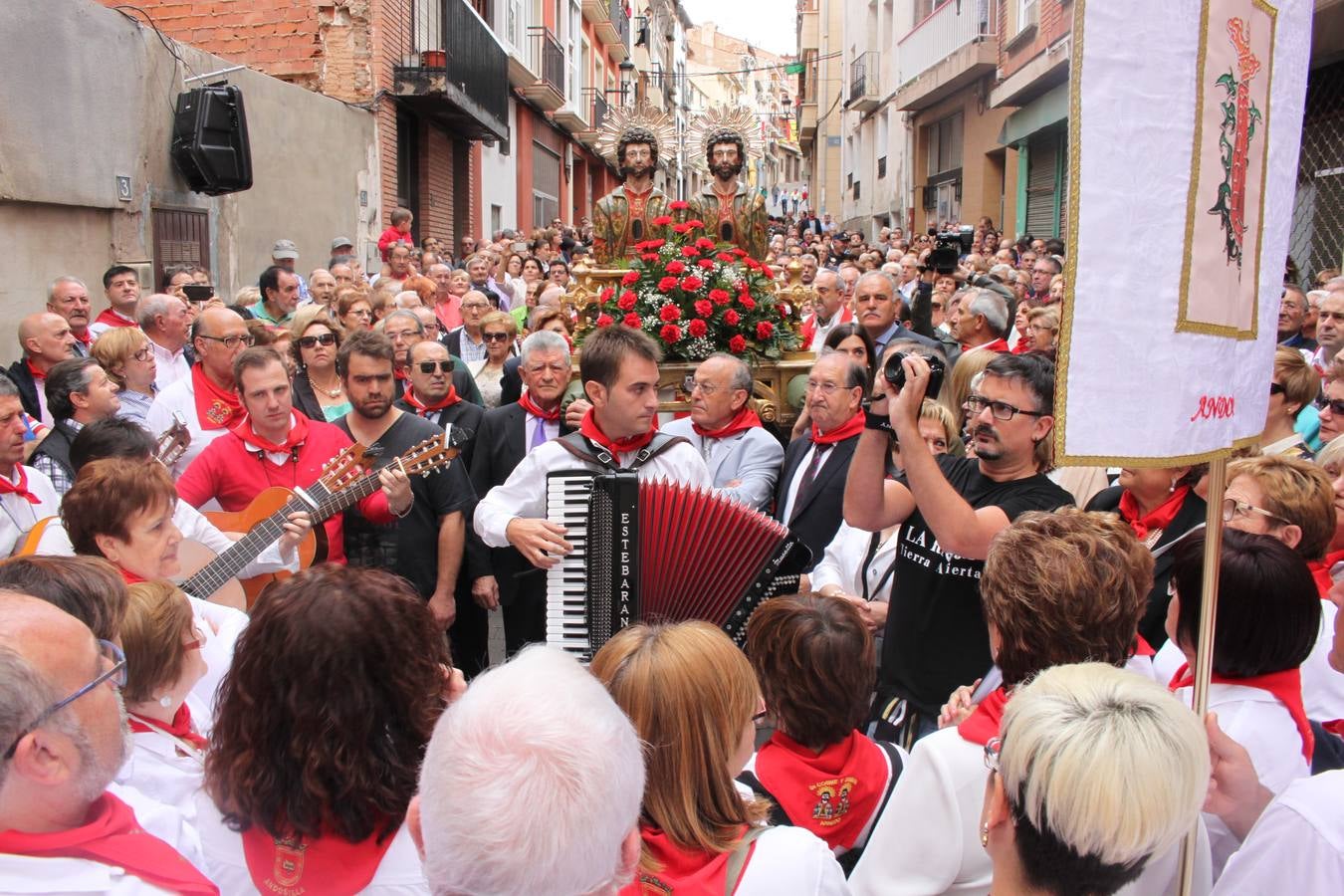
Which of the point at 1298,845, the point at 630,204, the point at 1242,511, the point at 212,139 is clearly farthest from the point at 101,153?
the point at 1298,845

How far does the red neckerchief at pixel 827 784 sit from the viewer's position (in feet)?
8.26

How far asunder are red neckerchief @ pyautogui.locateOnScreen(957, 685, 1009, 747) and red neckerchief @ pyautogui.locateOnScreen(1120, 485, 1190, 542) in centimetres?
172

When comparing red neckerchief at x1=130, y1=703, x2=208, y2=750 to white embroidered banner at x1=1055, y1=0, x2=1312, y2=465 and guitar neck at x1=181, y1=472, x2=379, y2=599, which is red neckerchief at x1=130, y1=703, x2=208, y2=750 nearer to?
guitar neck at x1=181, y1=472, x2=379, y2=599

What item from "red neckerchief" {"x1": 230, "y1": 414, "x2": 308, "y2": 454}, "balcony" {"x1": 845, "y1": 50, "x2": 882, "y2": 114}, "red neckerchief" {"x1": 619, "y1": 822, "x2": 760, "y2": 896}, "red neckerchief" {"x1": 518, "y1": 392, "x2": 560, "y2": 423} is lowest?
"red neckerchief" {"x1": 619, "y1": 822, "x2": 760, "y2": 896}

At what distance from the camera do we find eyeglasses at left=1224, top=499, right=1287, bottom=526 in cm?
320

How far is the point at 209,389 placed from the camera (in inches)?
217

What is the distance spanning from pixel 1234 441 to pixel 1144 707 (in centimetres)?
76

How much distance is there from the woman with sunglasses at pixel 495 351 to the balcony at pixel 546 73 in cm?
1909

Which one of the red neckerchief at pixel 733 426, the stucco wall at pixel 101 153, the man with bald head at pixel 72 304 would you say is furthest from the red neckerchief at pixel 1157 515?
the stucco wall at pixel 101 153

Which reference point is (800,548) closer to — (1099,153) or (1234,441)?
(1234,441)

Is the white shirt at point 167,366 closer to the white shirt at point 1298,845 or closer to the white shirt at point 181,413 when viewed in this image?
the white shirt at point 181,413

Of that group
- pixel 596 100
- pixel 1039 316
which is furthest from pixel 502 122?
pixel 1039 316

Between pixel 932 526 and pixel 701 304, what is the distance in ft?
11.9

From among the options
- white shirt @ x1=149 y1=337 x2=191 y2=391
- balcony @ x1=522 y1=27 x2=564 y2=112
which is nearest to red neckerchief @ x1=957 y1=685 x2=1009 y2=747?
white shirt @ x1=149 y1=337 x2=191 y2=391
